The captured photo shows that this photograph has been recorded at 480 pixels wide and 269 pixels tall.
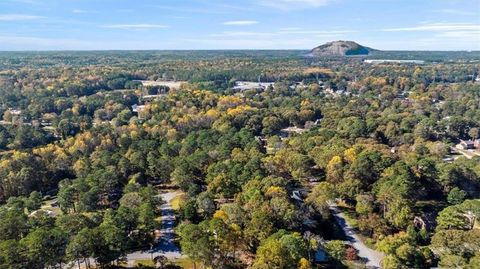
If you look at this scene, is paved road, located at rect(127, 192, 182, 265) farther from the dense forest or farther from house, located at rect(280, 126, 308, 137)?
house, located at rect(280, 126, 308, 137)

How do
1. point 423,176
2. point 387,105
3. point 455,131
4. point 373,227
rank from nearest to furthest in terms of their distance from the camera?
point 373,227
point 423,176
point 455,131
point 387,105

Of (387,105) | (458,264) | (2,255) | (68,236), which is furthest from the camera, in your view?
(387,105)

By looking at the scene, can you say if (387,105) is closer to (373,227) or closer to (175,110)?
(175,110)

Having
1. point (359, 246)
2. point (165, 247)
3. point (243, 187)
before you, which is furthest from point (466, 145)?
point (165, 247)

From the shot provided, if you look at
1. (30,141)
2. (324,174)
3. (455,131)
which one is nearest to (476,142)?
(455,131)

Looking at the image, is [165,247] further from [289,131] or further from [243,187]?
[289,131]

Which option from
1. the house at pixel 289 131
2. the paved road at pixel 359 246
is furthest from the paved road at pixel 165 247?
the house at pixel 289 131

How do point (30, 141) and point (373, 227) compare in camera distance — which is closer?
point (373, 227)
